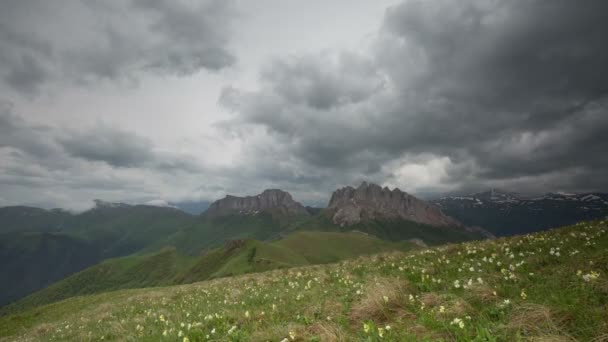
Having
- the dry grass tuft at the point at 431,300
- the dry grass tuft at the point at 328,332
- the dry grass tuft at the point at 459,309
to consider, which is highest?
the dry grass tuft at the point at 459,309

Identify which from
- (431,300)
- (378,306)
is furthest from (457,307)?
(378,306)

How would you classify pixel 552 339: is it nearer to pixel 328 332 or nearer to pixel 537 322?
pixel 537 322

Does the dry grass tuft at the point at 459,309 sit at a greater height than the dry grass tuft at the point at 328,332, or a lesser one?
greater

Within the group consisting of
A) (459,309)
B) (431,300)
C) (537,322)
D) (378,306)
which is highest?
(537,322)

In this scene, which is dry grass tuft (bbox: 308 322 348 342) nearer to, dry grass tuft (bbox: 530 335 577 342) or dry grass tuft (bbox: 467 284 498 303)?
dry grass tuft (bbox: 530 335 577 342)

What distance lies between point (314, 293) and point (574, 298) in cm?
834

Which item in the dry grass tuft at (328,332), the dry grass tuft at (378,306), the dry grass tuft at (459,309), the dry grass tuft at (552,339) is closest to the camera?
the dry grass tuft at (552,339)

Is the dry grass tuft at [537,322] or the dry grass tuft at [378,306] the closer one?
the dry grass tuft at [537,322]

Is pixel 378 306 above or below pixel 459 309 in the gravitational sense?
below

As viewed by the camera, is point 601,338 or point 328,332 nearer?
point 601,338

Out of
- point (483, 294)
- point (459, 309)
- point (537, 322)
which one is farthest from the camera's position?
point (483, 294)

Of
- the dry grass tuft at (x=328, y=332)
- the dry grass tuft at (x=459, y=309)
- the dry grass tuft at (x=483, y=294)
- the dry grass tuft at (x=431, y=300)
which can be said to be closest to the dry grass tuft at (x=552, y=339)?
the dry grass tuft at (x=459, y=309)

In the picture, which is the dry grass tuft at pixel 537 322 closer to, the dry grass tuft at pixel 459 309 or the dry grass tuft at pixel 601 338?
the dry grass tuft at pixel 601 338

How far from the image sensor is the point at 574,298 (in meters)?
7.30
